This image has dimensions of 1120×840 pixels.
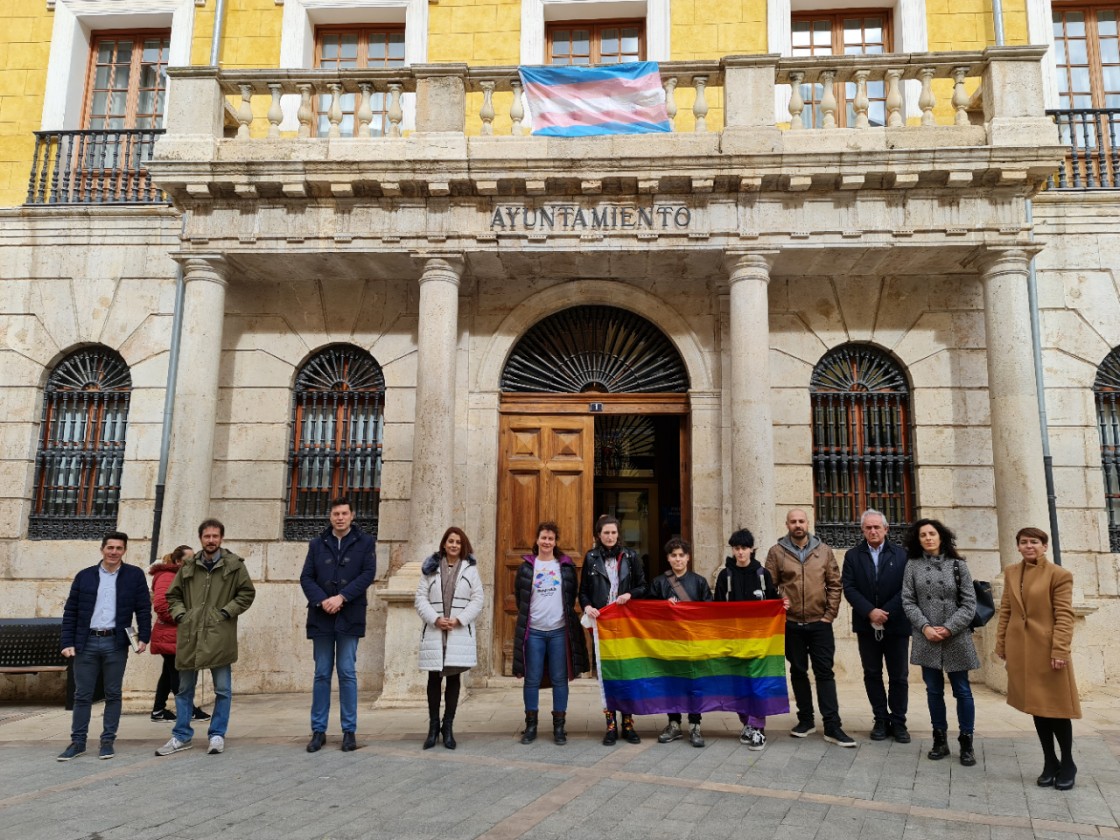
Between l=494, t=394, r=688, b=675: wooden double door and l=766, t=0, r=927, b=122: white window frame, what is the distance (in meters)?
4.61

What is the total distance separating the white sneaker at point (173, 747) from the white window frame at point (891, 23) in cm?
950

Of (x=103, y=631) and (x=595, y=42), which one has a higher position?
(x=595, y=42)

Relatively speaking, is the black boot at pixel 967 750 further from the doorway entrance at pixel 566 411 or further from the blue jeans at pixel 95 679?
the blue jeans at pixel 95 679

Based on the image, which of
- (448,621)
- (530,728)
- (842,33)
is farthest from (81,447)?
(842,33)

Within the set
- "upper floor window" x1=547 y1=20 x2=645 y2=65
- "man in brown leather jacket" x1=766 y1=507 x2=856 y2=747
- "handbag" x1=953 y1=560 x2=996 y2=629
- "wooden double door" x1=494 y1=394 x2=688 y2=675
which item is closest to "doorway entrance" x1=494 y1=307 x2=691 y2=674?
"wooden double door" x1=494 y1=394 x2=688 y2=675

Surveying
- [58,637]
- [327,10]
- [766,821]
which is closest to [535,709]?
[766,821]

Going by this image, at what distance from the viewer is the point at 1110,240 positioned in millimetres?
9750

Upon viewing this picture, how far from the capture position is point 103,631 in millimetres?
6164

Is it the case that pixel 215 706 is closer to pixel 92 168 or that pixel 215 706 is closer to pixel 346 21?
pixel 92 168

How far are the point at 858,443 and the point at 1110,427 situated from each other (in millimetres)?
2923

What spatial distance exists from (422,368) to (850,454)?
16.9 feet

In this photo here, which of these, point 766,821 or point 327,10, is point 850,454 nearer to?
point 766,821

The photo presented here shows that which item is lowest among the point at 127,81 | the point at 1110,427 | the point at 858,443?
the point at 858,443

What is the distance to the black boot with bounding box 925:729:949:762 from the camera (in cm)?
570
